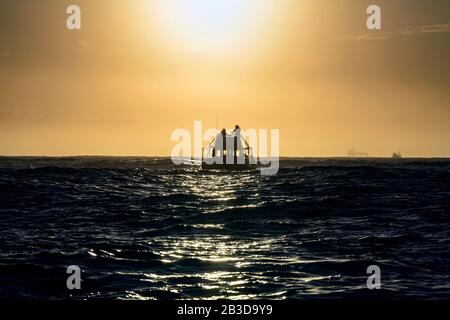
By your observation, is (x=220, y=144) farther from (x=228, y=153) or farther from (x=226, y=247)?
(x=226, y=247)

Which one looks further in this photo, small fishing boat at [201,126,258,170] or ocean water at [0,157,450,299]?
small fishing boat at [201,126,258,170]

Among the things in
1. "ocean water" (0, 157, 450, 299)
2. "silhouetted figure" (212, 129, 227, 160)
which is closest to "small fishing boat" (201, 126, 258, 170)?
"silhouetted figure" (212, 129, 227, 160)

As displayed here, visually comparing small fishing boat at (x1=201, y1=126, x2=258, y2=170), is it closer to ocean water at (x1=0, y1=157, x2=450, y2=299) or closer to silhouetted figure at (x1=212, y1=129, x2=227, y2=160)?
silhouetted figure at (x1=212, y1=129, x2=227, y2=160)

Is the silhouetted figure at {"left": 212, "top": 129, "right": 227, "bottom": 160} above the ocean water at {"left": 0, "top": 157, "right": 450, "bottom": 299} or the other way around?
above

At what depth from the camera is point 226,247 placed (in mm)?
22688

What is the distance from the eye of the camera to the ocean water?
15422 mm

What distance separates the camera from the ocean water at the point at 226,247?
15422 millimetres

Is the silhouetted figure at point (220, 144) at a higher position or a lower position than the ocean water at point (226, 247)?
higher

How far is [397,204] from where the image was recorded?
1545 inches

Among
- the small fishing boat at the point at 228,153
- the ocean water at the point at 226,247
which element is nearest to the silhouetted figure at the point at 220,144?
the small fishing boat at the point at 228,153

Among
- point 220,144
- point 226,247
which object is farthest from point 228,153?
point 226,247

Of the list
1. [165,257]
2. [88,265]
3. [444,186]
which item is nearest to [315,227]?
[165,257]

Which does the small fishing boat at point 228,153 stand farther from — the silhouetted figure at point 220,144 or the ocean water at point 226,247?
the ocean water at point 226,247
